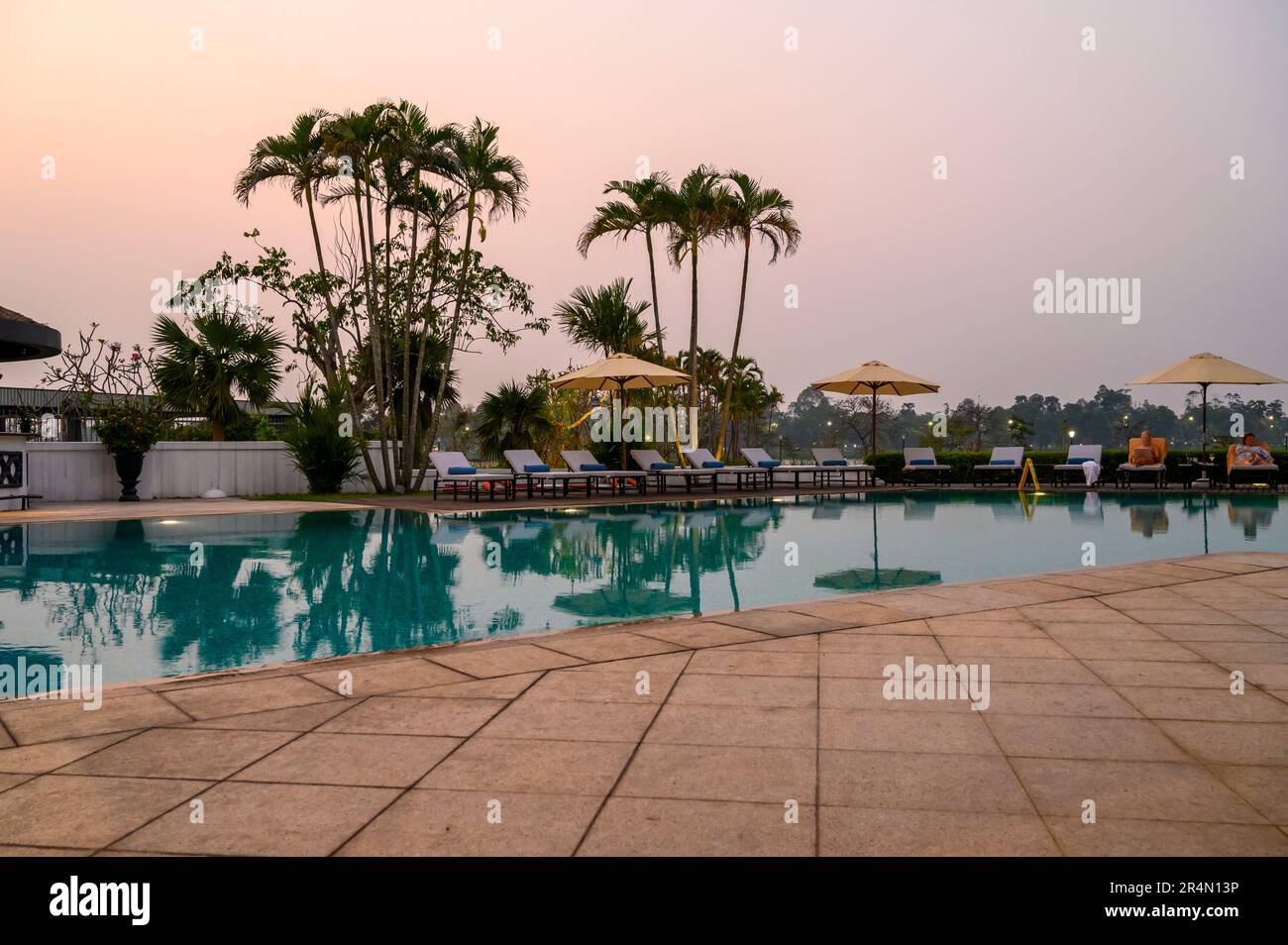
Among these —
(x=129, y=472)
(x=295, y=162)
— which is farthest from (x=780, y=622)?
(x=129, y=472)

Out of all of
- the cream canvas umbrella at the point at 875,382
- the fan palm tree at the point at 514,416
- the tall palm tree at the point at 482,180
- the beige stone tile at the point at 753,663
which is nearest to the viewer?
the beige stone tile at the point at 753,663

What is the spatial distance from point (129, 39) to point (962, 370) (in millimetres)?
34807

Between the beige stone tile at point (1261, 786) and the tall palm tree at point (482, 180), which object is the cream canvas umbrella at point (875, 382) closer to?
the tall palm tree at point (482, 180)

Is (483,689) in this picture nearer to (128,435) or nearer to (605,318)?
(128,435)

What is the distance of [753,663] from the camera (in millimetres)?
3854

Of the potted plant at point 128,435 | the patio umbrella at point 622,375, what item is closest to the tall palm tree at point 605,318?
the patio umbrella at point 622,375

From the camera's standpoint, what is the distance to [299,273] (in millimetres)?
17344

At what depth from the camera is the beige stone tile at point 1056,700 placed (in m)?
3.09

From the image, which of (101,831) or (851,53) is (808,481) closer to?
(851,53)

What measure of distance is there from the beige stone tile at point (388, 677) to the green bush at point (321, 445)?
13.6m

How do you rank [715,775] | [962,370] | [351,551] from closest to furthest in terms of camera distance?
[715,775], [351,551], [962,370]

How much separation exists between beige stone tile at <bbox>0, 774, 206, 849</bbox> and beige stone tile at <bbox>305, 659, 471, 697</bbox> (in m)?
1.01

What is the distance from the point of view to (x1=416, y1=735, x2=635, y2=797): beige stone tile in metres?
2.41
